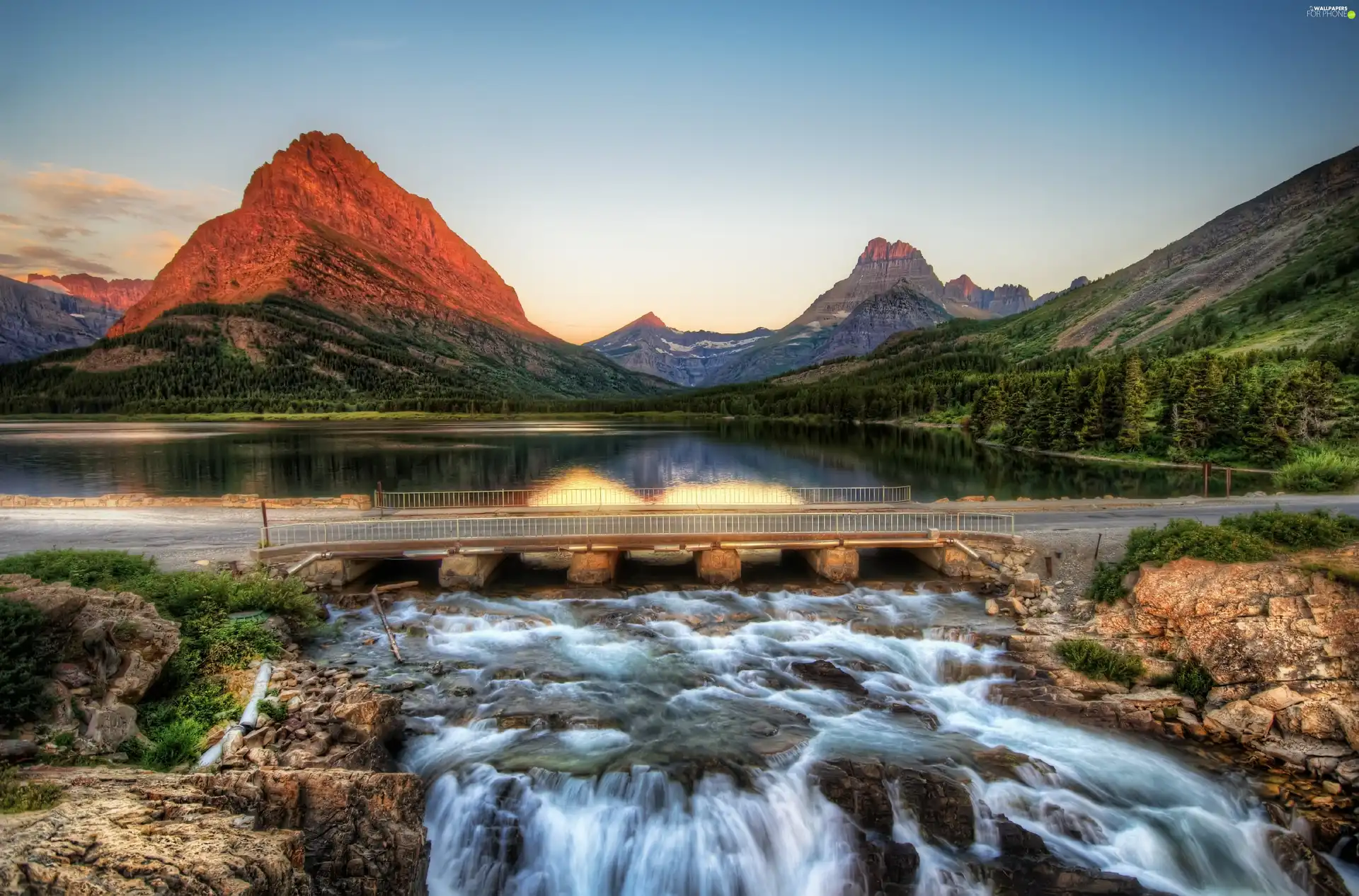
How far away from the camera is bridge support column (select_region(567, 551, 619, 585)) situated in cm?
2900

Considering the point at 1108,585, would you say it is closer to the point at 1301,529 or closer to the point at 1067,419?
the point at 1301,529

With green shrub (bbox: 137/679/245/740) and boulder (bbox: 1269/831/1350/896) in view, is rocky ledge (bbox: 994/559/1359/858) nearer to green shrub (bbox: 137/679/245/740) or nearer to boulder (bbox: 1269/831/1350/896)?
boulder (bbox: 1269/831/1350/896)

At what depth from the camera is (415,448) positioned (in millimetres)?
106062

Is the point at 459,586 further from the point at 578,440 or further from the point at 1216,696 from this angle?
the point at 578,440

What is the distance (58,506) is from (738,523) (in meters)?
36.4

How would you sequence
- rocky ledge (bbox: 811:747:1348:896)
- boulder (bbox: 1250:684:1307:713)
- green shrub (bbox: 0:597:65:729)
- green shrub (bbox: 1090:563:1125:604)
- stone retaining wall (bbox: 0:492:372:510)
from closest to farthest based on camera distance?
green shrub (bbox: 0:597:65:729) → rocky ledge (bbox: 811:747:1348:896) → boulder (bbox: 1250:684:1307:713) → green shrub (bbox: 1090:563:1125:604) → stone retaining wall (bbox: 0:492:372:510)

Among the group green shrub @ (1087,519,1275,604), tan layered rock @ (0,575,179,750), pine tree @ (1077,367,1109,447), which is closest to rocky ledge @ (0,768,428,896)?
tan layered rock @ (0,575,179,750)

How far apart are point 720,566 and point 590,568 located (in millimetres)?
5558

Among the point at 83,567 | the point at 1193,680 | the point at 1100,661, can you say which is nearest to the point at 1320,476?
the point at 1193,680

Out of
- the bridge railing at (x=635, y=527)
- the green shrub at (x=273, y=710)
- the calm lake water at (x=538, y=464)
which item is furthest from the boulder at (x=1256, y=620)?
the calm lake water at (x=538, y=464)

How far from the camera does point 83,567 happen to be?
64.8 feet

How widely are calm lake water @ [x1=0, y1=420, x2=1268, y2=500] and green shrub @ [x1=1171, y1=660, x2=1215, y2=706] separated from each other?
3654 centimetres

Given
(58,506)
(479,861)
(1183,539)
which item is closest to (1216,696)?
(1183,539)

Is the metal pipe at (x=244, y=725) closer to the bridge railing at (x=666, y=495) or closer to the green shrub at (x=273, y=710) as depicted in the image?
the green shrub at (x=273, y=710)
